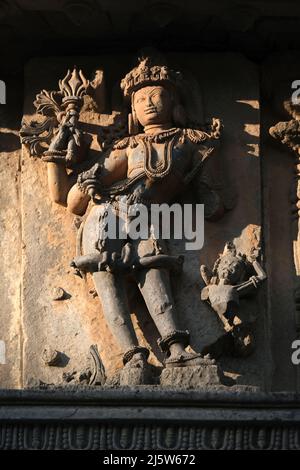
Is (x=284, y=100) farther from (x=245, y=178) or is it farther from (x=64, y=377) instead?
(x=64, y=377)

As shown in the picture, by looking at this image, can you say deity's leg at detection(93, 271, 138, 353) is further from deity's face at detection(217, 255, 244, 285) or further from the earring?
the earring

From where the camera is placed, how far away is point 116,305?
13.6m

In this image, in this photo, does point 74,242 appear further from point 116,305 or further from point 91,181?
point 116,305

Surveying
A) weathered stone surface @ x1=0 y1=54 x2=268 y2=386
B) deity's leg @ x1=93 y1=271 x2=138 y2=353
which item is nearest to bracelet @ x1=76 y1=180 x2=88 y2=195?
weathered stone surface @ x1=0 y1=54 x2=268 y2=386

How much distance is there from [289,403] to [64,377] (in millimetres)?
1429

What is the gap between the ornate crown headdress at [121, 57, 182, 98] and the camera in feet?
46.2

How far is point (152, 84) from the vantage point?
46.3 feet

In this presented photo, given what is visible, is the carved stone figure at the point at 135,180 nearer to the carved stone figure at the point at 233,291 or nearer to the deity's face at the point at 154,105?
the deity's face at the point at 154,105

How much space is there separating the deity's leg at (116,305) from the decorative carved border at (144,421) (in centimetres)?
64

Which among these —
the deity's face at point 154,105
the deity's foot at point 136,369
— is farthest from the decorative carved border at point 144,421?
the deity's face at point 154,105

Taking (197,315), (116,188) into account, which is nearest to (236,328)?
(197,315)

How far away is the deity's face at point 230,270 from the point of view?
44.8 ft

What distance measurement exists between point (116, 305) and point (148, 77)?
1.45m

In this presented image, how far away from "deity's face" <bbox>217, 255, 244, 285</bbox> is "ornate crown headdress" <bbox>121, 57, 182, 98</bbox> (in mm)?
1176
